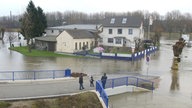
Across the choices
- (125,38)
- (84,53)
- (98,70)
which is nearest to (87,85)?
(98,70)

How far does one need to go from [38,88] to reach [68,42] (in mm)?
26161

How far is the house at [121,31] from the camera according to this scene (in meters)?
49.7

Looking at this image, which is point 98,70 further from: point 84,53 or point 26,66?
point 84,53

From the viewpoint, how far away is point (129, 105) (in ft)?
59.3

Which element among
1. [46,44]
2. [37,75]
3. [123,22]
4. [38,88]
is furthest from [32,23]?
[38,88]

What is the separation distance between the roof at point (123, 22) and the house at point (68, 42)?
4.59 meters

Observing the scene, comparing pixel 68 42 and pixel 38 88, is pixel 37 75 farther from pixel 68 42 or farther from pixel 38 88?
pixel 68 42

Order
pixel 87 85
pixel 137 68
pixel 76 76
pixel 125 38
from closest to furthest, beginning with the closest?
pixel 87 85, pixel 76 76, pixel 137 68, pixel 125 38

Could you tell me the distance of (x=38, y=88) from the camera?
59.9 ft

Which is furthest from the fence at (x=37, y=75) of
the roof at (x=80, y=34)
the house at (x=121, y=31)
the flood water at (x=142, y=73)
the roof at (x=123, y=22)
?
the roof at (x=123, y=22)

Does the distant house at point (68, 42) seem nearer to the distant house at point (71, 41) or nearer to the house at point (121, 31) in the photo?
the distant house at point (71, 41)

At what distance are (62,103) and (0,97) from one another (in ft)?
12.0

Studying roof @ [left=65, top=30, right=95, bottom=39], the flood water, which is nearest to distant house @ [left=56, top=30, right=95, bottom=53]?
roof @ [left=65, top=30, right=95, bottom=39]

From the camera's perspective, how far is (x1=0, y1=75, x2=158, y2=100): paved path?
16328 millimetres
